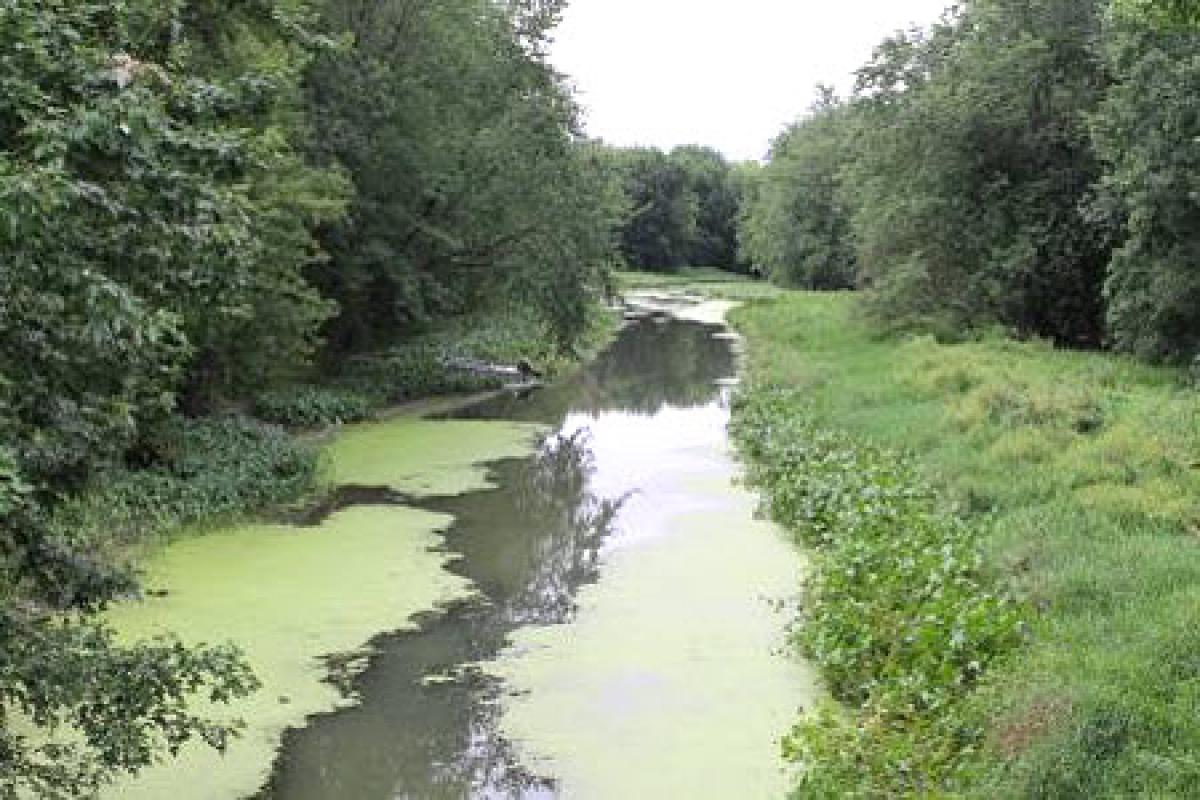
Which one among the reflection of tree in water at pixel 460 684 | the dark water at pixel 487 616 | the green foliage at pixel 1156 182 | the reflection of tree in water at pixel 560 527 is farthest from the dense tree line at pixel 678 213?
the reflection of tree in water at pixel 460 684

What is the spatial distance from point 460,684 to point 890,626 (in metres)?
3.74

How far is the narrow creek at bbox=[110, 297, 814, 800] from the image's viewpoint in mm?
9586

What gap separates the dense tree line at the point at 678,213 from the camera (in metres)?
90.1

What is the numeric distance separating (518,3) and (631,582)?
19477 millimetres

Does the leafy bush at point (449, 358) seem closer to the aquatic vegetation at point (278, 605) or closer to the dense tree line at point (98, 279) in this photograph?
the aquatic vegetation at point (278, 605)

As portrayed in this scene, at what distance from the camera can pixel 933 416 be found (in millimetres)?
18641

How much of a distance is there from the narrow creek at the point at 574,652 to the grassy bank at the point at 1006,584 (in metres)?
0.77

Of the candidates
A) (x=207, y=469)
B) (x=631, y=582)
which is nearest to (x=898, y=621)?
(x=631, y=582)

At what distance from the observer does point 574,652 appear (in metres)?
12.2

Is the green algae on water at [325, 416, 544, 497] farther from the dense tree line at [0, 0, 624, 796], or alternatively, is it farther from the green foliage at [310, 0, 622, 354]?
the dense tree line at [0, 0, 624, 796]

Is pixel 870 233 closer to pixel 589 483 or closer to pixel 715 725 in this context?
pixel 589 483

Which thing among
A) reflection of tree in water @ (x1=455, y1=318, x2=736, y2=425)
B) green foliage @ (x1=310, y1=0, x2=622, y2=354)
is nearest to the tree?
green foliage @ (x1=310, y1=0, x2=622, y2=354)

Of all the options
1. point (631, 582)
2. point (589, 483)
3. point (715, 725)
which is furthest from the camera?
point (589, 483)

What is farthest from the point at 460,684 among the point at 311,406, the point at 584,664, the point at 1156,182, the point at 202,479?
the point at 1156,182
